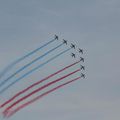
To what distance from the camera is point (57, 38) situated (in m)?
152

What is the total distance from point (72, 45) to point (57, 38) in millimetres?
10300

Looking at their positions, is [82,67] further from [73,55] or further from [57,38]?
[57,38]

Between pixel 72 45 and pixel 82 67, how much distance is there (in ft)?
29.8

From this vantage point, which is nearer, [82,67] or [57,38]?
[57,38]

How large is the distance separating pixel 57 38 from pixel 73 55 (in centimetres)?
1170

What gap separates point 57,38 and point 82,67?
692 inches

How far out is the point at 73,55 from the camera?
161125 millimetres

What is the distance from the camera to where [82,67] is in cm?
16400

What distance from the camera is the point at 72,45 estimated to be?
161 metres

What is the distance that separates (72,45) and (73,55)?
3542mm

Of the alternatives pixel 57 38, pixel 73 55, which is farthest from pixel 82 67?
pixel 57 38
